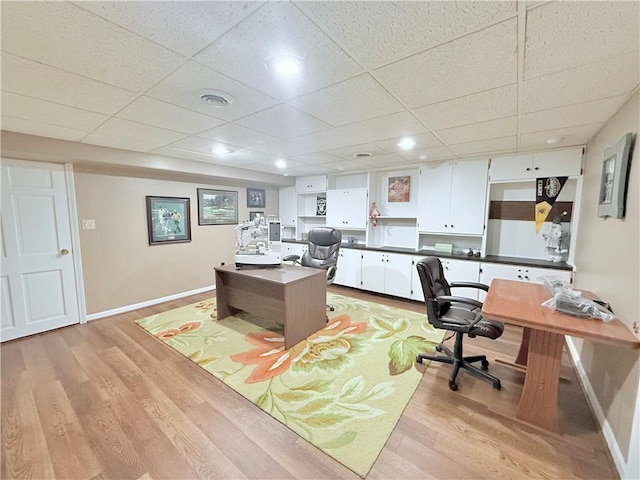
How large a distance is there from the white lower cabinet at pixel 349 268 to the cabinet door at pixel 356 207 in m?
0.51

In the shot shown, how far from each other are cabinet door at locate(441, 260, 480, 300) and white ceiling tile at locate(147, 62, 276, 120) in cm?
321

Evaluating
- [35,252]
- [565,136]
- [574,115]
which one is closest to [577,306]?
[574,115]

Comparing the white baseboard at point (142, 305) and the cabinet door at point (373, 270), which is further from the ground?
the cabinet door at point (373, 270)

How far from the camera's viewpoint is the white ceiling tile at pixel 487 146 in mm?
2869

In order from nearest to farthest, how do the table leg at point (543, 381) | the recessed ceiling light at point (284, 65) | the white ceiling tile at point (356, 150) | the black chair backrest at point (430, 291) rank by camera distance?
1. the recessed ceiling light at point (284, 65)
2. the table leg at point (543, 381)
3. the black chair backrest at point (430, 291)
4. the white ceiling tile at point (356, 150)

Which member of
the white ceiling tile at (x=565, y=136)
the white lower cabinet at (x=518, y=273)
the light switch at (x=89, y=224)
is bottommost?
the white lower cabinet at (x=518, y=273)

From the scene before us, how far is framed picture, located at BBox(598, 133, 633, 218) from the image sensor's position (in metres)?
1.66

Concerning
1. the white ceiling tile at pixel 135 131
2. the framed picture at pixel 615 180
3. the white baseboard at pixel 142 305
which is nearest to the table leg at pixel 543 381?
the framed picture at pixel 615 180

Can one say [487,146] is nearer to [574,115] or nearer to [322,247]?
[574,115]

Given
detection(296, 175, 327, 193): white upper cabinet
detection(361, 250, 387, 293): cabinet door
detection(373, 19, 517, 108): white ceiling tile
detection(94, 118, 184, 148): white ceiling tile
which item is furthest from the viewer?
detection(296, 175, 327, 193): white upper cabinet

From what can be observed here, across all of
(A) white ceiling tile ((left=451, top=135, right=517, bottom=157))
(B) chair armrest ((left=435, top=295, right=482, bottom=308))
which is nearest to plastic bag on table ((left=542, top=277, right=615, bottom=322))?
(B) chair armrest ((left=435, top=295, right=482, bottom=308))

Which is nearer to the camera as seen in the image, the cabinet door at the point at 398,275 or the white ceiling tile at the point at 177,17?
the white ceiling tile at the point at 177,17

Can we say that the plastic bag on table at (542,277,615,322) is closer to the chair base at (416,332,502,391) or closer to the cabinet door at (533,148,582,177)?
the chair base at (416,332,502,391)

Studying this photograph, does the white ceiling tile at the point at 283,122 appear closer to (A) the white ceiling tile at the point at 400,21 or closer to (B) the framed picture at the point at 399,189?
(A) the white ceiling tile at the point at 400,21
